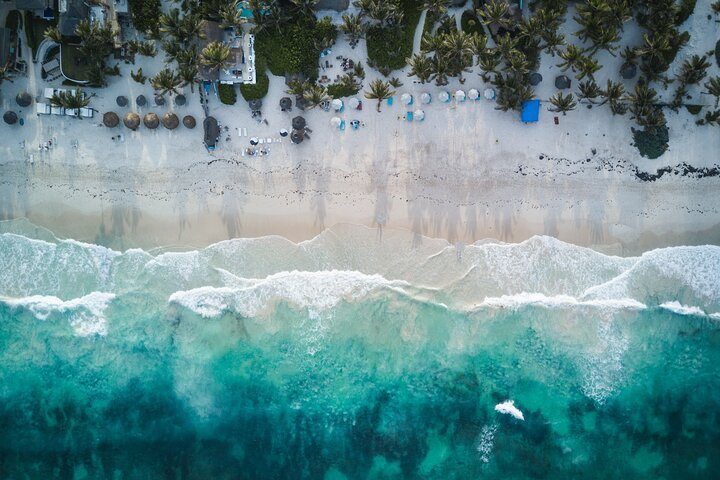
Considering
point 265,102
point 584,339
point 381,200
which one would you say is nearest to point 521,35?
point 381,200

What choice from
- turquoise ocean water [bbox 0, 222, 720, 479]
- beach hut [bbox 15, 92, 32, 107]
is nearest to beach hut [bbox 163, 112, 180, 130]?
turquoise ocean water [bbox 0, 222, 720, 479]

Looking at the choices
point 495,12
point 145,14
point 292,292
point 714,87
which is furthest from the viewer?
point 292,292

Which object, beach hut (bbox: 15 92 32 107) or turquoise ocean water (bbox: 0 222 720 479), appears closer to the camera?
beach hut (bbox: 15 92 32 107)

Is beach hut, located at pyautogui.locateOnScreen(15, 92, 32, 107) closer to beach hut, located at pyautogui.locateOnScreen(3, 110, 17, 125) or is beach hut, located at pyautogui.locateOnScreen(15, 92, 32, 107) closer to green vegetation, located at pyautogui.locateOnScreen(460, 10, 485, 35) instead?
beach hut, located at pyautogui.locateOnScreen(3, 110, 17, 125)

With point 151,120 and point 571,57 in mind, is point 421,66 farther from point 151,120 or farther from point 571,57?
point 151,120

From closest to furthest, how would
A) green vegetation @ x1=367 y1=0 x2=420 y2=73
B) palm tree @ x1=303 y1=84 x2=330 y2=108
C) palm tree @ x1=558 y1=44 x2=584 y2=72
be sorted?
1. palm tree @ x1=558 y1=44 x2=584 y2=72
2. palm tree @ x1=303 y1=84 x2=330 y2=108
3. green vegetation @ x1=367 y1=0 x2=420 y2=73

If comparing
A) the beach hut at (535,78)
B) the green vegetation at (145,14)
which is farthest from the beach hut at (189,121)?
the beach hut at (535,78)

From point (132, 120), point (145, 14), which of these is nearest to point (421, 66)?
point (145, 14)
